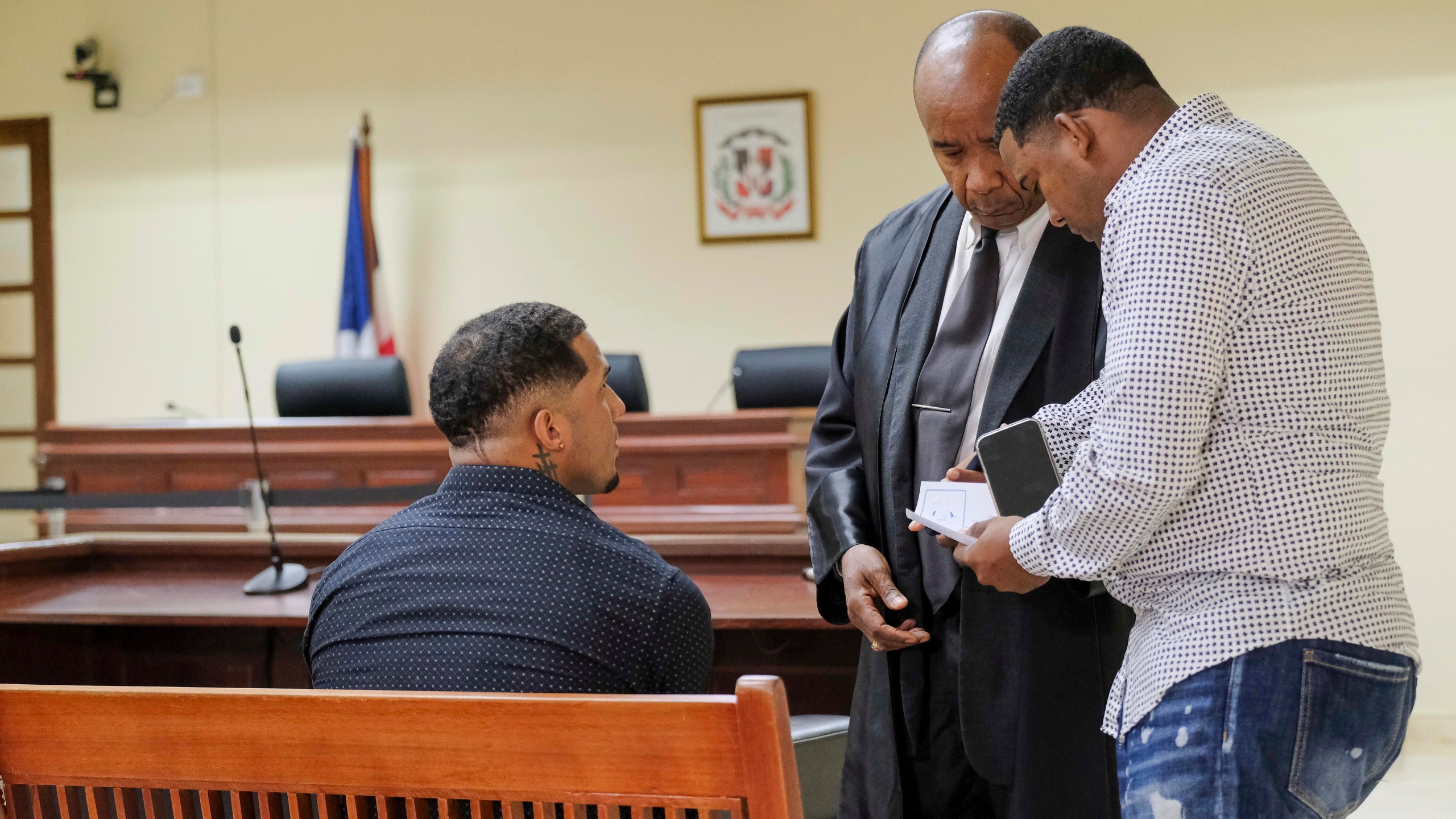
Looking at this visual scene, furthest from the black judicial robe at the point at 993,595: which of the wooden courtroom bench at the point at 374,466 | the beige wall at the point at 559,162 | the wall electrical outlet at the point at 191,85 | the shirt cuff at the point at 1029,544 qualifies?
the wall electrical outlet at the point at 191,85

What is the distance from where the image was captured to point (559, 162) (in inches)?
217

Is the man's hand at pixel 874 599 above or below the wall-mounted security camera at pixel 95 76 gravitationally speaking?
below

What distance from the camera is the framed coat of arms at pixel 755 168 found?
5227 millimetres

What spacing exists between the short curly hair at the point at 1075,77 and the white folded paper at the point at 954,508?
38 centimetres

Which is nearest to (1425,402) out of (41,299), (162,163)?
(162,163)

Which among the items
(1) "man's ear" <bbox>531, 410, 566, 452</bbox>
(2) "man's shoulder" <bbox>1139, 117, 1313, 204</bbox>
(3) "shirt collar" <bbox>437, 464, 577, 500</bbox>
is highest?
(2) "man's shoulder" <bbox>1139, 117, 1313, 204</bbox>

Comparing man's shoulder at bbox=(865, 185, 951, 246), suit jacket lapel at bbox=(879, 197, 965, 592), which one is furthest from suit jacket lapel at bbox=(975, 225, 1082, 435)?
man's shoulder at bbox=(865, 185, 951, 246)

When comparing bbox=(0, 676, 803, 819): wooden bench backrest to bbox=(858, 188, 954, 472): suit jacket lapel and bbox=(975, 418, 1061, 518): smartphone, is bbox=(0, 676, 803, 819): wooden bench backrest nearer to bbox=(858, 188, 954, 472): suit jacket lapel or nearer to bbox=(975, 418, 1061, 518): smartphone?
bbox=(975, 418, 1061, 518): smartphone

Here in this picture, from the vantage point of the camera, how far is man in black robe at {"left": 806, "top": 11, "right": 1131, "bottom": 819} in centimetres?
128

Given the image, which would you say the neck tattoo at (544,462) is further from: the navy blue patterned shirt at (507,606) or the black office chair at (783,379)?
the black office chair at (783,379)

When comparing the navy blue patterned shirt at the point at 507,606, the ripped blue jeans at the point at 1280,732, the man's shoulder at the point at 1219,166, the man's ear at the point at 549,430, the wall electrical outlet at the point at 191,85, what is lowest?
the ripped blue jeans at the point at 1280,732

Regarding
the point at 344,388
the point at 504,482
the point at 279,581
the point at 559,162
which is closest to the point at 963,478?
the point at 504,482

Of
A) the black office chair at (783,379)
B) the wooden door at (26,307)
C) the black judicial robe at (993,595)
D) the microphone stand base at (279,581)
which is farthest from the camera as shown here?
the wooden door at (26,307)

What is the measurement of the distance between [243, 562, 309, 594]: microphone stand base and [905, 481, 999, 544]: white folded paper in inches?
65.8
